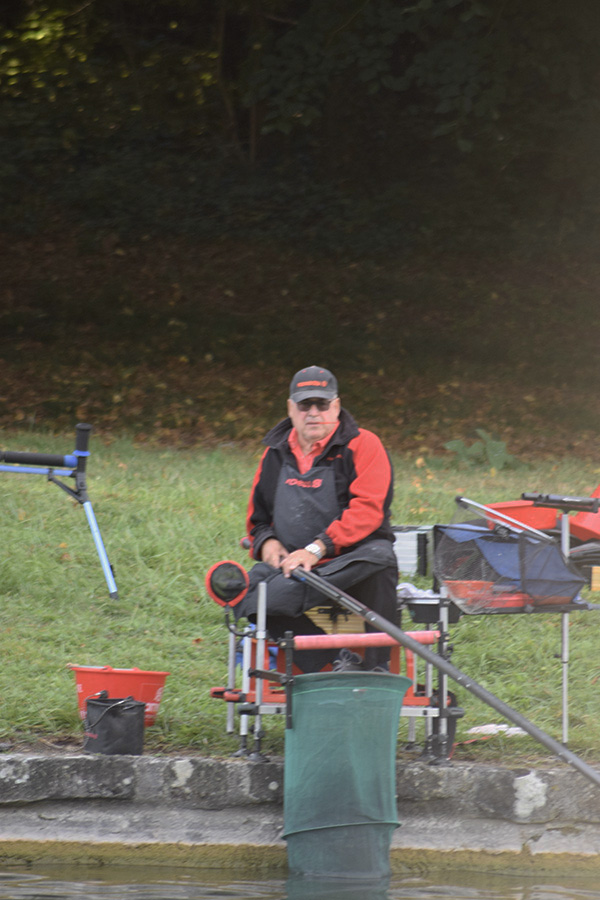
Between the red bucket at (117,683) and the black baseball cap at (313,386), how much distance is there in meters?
1.36

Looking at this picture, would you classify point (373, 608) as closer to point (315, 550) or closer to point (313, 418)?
point (315, 550)

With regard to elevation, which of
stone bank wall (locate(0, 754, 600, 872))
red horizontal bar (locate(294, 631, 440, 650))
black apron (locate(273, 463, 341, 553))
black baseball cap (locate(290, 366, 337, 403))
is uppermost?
black baseball cap (locate(290, 366, 337, 403))

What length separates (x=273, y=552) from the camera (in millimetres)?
4672

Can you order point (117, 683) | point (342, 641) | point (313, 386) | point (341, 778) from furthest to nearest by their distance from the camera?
point (313, 386), point (117, 683), point (342, 641), point (341, 778)

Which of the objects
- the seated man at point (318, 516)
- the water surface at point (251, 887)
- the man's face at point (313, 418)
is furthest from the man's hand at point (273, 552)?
the water surface at point (251, 887)

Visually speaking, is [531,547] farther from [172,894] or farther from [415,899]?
[172,894]

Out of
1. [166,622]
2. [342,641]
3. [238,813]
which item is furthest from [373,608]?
[166,622]

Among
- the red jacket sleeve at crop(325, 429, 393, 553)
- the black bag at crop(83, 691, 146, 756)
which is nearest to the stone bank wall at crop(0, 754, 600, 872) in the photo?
the black bag at crop(83, 691, 146, 756)

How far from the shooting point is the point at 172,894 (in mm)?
3758

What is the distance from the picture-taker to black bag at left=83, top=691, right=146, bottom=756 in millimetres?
4344

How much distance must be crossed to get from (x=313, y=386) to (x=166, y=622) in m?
1.96

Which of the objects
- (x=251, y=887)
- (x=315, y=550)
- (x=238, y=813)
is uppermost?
(x=315, y=550)

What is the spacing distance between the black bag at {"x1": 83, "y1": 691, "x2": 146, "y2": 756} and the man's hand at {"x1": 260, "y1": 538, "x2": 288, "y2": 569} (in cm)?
80

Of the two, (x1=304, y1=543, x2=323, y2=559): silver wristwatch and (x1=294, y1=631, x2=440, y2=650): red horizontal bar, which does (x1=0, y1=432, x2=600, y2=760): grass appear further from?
(x1=304, y1=543, x2=323, y2=559): silver wristwatch
